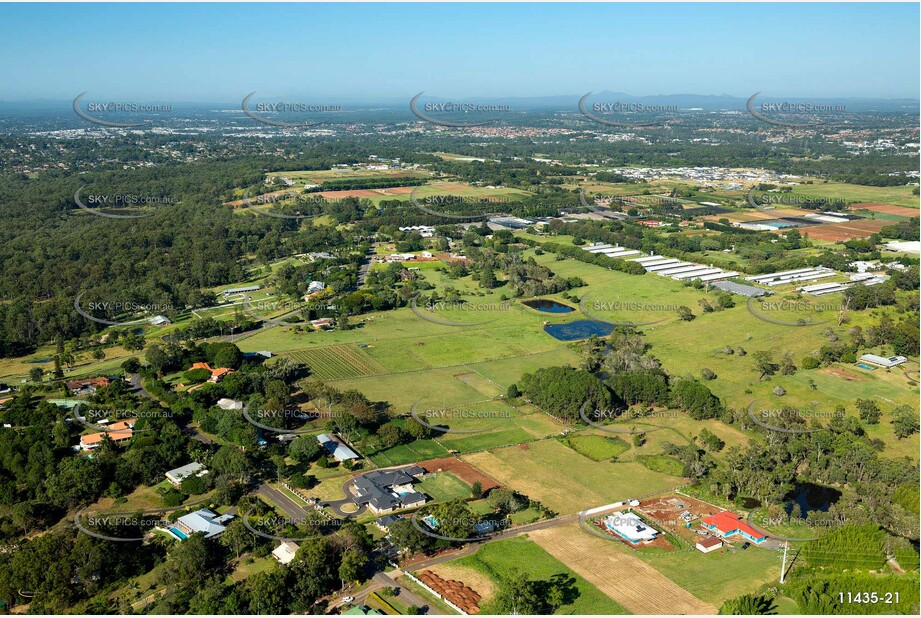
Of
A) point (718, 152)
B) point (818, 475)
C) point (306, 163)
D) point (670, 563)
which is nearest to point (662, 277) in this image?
point (818, 475)

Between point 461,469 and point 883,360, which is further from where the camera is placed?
point 883,360

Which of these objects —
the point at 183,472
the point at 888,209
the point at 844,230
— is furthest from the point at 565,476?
the point at 888,209

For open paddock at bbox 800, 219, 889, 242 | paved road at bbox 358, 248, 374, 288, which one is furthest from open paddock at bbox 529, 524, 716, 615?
open paddock at bbox 800, 219, 889, 242

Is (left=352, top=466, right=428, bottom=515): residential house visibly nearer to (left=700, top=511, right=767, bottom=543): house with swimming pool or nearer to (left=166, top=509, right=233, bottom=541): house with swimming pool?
(left=166, top=509, right=233, bottom=541): house with swimming pool

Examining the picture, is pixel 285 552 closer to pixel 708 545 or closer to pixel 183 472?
pixel 183 472

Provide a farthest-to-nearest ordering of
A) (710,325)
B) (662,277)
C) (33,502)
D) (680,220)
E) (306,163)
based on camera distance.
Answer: (306,163) < (680,220) < (662,277) < (710,325) < (33,502)

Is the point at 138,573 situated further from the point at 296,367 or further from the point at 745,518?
the point at 745,518
